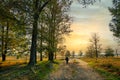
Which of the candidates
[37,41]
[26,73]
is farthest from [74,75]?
[37,41]

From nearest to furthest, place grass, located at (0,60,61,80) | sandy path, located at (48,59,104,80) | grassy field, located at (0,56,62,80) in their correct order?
grass, located at (0,60,61,80)
grassy field, located at (0,56,62,80)
sandy path, located at (48,59,104,80)

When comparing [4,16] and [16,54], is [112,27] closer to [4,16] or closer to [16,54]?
[16,54]

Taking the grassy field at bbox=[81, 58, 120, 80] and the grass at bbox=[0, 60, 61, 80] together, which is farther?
the grassy field at bbox=[81, 58, 120, 80]

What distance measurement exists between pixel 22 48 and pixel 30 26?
8459 millimetres

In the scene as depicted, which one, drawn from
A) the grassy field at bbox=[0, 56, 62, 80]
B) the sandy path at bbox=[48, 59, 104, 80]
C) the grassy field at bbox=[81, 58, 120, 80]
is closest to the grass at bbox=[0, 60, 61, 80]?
the grassy field at bbox=[0, 56, 62, 80]

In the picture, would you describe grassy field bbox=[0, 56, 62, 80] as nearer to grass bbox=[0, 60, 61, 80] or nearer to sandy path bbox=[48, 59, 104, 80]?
grass bbox=[0, 60, 61, 80]

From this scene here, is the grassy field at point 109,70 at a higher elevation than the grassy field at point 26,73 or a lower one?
lower

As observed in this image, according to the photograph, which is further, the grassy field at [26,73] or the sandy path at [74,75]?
the sandy path at [74,75]

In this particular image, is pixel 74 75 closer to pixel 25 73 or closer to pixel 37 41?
pixel 25 73

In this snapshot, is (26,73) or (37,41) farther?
(37,41)

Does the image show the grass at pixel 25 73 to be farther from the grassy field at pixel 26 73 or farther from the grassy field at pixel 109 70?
the grassy field at pixel 109 70

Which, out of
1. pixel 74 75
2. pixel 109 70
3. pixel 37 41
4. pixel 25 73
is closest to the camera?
pixel 25 73

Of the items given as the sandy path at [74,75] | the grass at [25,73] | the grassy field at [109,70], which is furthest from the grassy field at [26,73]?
the grassy field at [109,70]

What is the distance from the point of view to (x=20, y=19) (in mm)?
28922
